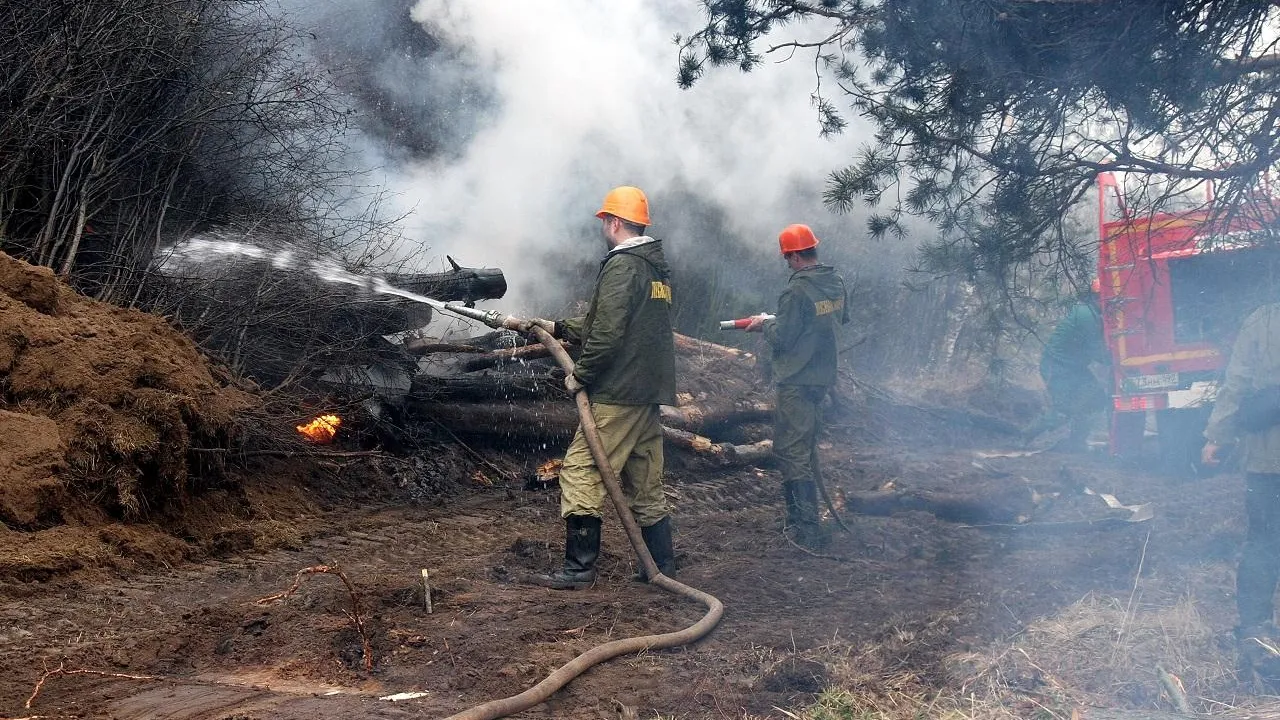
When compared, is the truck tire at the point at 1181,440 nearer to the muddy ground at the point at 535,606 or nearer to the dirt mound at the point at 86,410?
the muddy ground at the point at 535,606

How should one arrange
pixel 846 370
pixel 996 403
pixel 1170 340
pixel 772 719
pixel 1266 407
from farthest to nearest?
pixel 996 403, pixel 846 370, pixel 1170 340, pixel 1266 407, pixel 772 719

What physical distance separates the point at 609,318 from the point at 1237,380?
300 centimetres

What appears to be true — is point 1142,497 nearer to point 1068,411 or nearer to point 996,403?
point 1068,411

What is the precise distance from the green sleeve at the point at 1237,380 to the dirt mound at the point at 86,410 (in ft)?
16.5

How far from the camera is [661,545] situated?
18.0ft

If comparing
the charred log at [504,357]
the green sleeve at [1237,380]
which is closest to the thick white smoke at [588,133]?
the charred log at [504,357]

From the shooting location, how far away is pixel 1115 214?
5.50 m

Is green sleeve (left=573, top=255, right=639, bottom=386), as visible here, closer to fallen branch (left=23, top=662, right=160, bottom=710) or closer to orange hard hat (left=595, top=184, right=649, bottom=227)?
orange hard hat (left=595, top=184, right=649, bottom=227)

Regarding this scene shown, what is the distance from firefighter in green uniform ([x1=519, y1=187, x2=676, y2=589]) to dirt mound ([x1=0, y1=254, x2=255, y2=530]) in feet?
6.52

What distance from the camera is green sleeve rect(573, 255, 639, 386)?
5.21 meters

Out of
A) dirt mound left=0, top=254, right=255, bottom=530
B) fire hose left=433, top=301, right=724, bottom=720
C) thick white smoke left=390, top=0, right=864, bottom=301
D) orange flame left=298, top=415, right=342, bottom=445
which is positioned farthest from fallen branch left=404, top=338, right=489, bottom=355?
dirt mound left=0, top=254, right=255, bottom=530

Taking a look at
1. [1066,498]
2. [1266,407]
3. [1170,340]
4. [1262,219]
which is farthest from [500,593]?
[1170,340]

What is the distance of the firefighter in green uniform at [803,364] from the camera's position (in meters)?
6.88

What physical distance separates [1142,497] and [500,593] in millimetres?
6270
